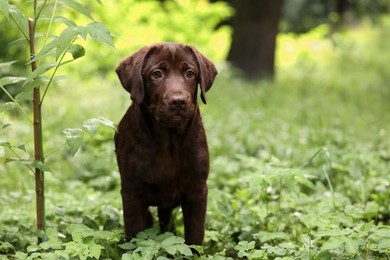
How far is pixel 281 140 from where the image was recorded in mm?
7121

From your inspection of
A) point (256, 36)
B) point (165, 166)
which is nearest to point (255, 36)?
point (256, 36)

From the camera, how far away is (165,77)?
3561 millimetres

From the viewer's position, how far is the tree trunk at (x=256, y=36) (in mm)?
13000

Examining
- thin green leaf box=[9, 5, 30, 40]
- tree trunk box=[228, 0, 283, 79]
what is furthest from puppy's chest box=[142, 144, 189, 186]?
tree trunk box=[228, 0, 283, 79]

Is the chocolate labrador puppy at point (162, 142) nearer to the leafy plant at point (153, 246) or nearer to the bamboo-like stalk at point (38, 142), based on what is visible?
the leafy plant at point (153, 246)

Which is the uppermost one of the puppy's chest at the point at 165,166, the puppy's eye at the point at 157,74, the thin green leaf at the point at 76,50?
the thin green leaf at the point at 76,50

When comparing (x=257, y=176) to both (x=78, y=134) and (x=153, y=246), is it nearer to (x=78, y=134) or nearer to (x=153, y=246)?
(x=153, y=246)

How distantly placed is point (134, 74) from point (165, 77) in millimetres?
193

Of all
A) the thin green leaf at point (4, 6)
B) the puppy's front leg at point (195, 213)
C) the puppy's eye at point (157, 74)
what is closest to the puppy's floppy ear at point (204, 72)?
the puppy's eye at point (157, 74)

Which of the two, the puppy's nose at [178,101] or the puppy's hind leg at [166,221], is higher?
the puppy's nose at [178,101]

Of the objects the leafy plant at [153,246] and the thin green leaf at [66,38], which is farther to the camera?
the leafy plant at [153,246]

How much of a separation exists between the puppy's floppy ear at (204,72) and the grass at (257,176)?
0.69 meters

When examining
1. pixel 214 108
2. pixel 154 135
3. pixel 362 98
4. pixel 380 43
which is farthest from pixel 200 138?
pixel 380 43

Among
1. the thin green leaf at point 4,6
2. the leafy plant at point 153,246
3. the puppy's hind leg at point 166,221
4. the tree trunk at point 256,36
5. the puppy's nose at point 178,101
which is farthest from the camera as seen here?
the tree trunk at point 256,36
